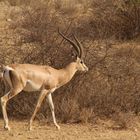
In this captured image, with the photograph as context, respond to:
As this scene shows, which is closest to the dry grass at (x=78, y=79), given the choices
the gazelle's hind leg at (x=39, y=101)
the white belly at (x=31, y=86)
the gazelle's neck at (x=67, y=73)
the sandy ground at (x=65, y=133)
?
the sandy ground at (x=65, y=133)

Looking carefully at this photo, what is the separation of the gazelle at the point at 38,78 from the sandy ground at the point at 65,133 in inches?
7.0

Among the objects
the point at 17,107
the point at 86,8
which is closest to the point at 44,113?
the point at 17,107

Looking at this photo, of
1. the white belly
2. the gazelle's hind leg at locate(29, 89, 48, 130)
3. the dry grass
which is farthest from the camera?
the dry grass

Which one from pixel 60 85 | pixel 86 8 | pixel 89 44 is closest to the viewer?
pixel 60 85

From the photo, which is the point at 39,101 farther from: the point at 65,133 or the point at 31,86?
the point at 65,133

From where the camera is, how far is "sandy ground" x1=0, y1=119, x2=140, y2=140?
9.84m

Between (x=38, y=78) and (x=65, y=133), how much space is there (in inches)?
42.1

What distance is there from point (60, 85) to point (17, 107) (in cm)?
118

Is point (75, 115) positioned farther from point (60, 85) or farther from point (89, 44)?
point (89, 44)

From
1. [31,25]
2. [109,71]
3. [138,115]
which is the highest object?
[31,25]

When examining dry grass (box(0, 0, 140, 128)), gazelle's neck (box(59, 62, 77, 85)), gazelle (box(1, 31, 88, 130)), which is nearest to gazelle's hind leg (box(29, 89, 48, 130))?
gazelle (box(1, 31, 88, 130))

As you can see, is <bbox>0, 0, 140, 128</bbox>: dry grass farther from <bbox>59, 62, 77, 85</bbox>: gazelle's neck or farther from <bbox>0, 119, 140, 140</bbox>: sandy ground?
<bbox>59, 62, 77, 85</bbox>: gazelle's neck

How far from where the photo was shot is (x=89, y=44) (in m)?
12.0

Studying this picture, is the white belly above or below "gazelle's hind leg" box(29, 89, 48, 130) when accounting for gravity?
above
